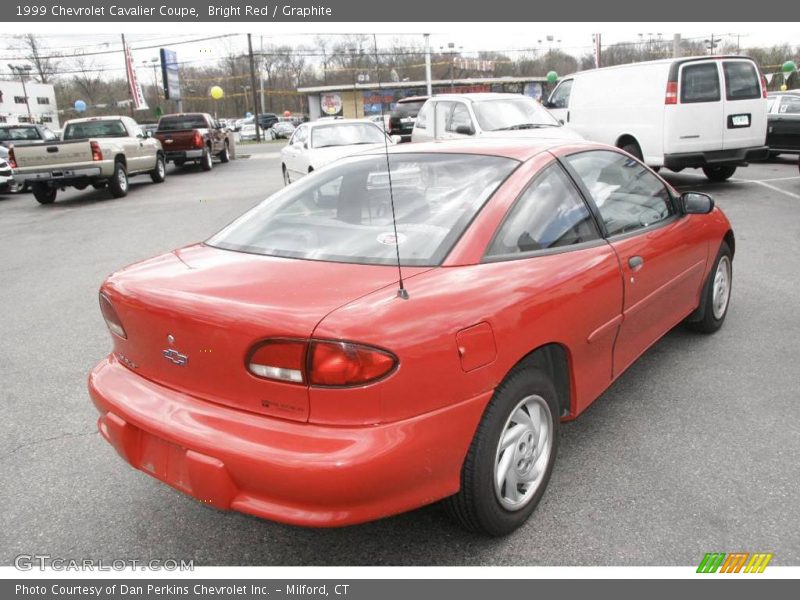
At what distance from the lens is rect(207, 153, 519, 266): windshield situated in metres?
2.69

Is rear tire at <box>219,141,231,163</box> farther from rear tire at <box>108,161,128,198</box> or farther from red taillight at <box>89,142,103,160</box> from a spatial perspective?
red taillight at <box>89,142,103,160</box>

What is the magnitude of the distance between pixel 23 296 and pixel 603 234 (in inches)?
237

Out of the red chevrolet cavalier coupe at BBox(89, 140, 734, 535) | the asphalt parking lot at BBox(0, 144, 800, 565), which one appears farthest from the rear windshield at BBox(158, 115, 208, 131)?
the red chevrolet cavalier coupe at BBox(89, 140, 734, 535)

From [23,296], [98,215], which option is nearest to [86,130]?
[98,215]

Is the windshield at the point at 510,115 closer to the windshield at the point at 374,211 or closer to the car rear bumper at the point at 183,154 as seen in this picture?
the windshield at the point at 374,211

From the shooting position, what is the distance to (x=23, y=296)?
679 centimetres

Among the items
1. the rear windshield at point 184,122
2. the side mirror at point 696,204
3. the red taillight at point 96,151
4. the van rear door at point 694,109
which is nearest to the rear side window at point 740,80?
the van rear door at point 694,109

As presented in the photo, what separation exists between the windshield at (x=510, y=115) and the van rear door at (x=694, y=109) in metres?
1.86

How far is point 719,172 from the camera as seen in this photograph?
12609mm

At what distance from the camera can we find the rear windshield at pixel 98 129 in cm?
1636

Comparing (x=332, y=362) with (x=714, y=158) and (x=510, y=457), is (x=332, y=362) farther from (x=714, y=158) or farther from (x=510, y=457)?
(x=714, y=158)

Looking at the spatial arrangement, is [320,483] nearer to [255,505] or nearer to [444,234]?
[255,505]

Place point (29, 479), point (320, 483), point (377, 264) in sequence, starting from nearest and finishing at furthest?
point (320, 483)
point (377, 264)
point (29, 479)

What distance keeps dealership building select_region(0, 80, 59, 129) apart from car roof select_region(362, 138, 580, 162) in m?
72.3
